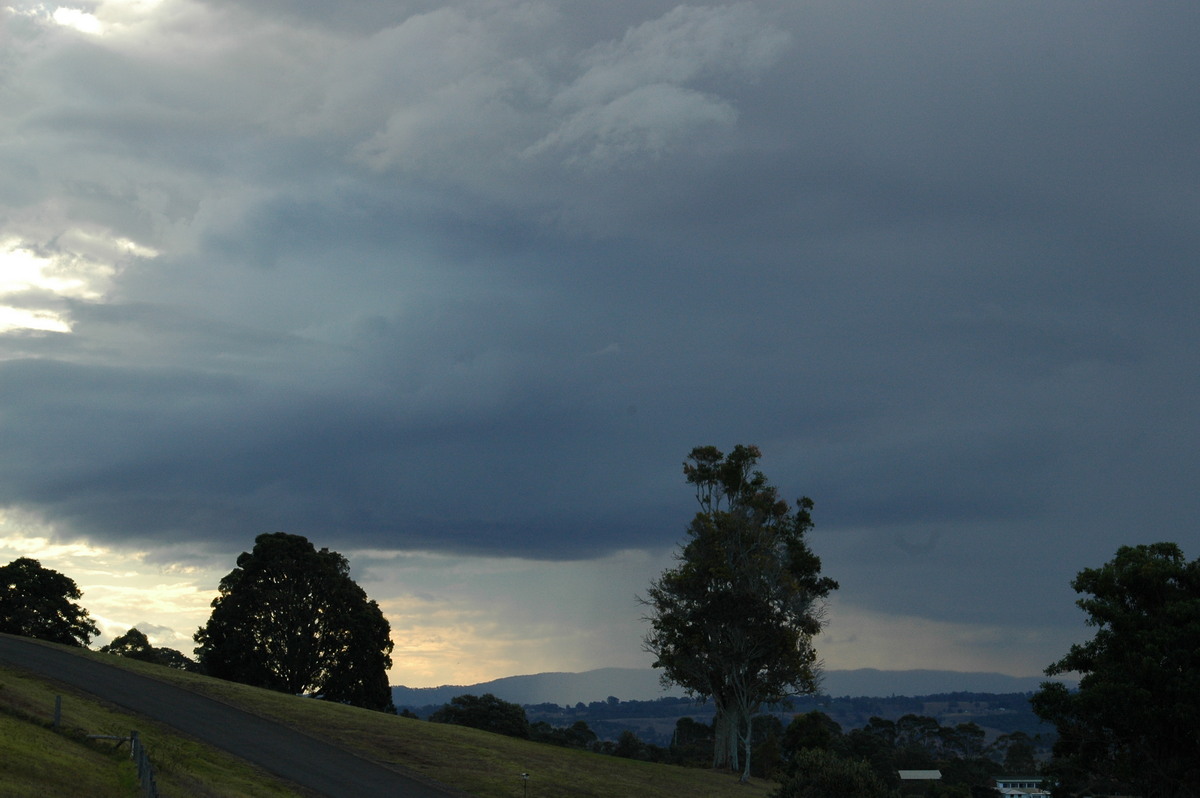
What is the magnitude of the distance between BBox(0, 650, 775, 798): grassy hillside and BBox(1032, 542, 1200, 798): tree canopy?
1930 centimetres

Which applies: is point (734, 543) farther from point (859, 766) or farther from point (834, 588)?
point (859, 766)

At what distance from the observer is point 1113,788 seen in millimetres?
40500

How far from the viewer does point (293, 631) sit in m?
86.0

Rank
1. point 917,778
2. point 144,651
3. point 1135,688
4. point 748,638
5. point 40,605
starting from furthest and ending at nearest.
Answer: point 917,778
point 144,651
point 40,605
point 748,638
point 1135,688

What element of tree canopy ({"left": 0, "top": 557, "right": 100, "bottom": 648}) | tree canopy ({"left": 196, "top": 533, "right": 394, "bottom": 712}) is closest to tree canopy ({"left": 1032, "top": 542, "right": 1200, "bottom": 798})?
tree canopy ({"left": 196, "top": 533, "right": 394, "bottom": 712})

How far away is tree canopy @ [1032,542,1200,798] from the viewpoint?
3800cm

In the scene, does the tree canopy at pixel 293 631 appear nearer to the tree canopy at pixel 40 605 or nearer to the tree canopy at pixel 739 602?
the tree canopy at pixel 40 605

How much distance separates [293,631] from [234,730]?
38.2 m

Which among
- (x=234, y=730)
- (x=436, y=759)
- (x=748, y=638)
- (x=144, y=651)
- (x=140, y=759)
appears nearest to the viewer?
(x=140, y=759)

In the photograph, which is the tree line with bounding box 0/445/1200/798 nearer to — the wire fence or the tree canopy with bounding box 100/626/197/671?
the tree canopy with bounding box 100/626/197/671

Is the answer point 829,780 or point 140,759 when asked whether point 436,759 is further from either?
point 829,780

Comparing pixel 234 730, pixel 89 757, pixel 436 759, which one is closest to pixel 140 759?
pixel 89 757

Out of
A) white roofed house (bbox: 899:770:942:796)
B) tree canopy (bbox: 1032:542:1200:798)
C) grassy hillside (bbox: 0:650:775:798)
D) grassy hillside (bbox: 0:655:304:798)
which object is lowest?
white roofed house (bbox: 899:770:942:796)

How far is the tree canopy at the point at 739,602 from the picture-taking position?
65.0 meters
